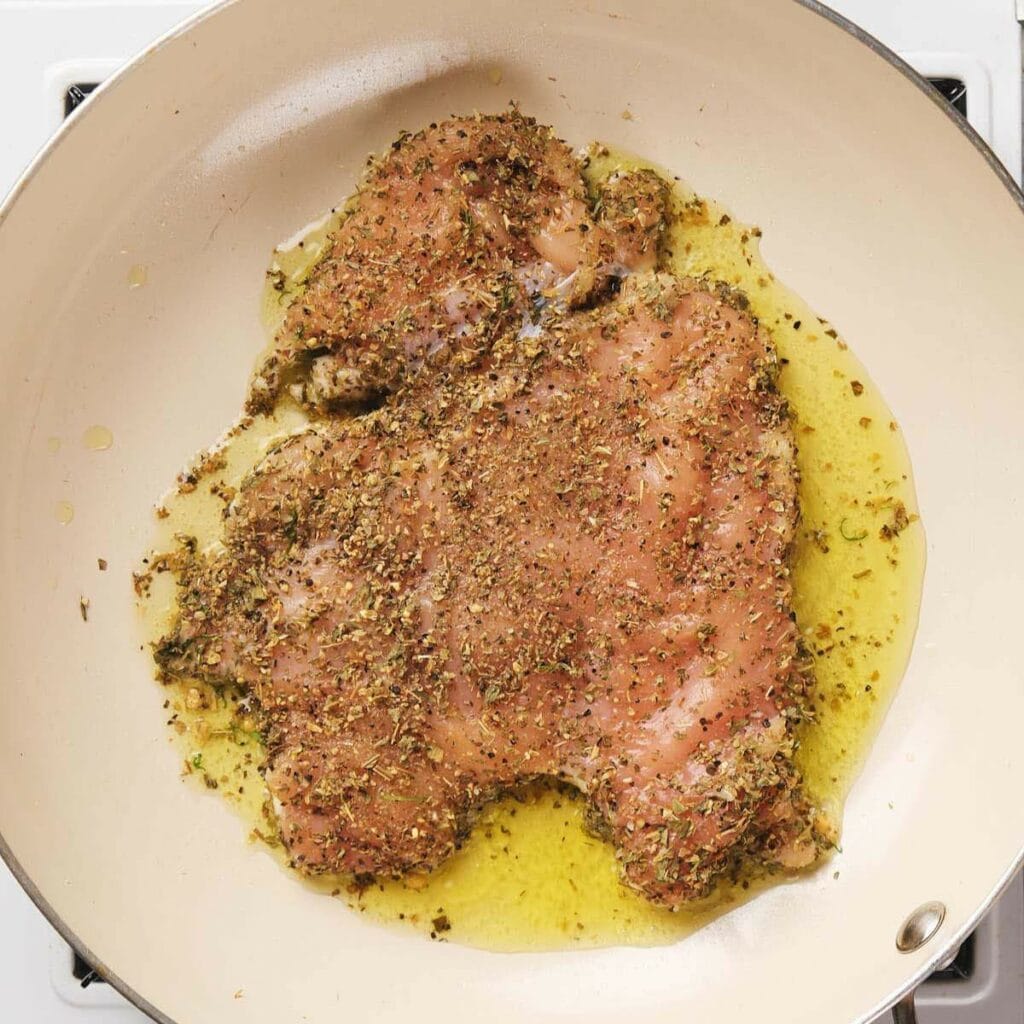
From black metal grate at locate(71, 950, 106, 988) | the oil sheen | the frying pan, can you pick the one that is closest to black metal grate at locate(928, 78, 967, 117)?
the frying pan

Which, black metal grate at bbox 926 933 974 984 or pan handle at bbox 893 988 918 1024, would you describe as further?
black metal grate at bbox 926 933 974 984

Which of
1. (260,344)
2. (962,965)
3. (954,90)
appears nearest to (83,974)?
(260,344)

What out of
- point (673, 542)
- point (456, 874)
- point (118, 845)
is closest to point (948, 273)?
point (673, 542)

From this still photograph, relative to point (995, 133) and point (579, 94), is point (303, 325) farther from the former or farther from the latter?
point (995, 133)

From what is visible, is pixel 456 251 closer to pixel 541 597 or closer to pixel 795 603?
pixel 541 597

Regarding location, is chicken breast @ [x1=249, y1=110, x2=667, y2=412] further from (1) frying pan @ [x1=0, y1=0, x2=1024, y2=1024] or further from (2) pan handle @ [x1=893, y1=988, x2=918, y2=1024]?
(2) pan handle @ [x1=893, y1=988, x2=918, y2=1024]

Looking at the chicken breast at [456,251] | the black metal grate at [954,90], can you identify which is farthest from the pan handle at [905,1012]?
the black metal grate at [954,90]
